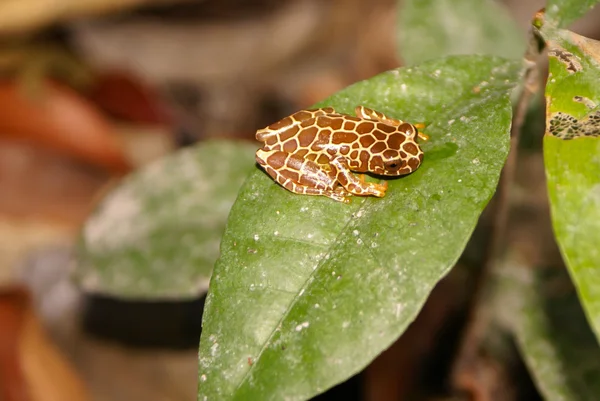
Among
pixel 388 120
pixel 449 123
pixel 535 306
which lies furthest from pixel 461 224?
pixel 535 306

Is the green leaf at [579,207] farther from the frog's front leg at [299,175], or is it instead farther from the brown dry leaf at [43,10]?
the brown dry leaf at [43,10]

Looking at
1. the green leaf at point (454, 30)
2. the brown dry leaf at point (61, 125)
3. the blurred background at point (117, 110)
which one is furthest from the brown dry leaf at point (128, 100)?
the green leaf at point (454, 30)

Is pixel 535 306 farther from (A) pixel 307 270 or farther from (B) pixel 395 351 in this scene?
(A) pixel 307 270

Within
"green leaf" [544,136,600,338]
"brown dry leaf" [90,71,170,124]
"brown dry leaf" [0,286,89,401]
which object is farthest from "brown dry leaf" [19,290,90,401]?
"green leaf" [544,136,600,338]

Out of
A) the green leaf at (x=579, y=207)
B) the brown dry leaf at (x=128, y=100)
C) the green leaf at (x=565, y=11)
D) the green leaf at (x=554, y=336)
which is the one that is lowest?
the brown dry leaf at (x=128, y=100)

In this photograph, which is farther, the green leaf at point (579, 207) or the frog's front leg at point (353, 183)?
the frog's front leg at point (353, 183)

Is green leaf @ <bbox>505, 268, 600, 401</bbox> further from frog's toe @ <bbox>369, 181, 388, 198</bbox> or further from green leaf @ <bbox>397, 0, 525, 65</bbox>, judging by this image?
frog's toe @ <bbox>369, 181, 388, 198</bbox>

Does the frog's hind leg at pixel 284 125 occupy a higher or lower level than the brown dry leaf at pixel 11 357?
higher
